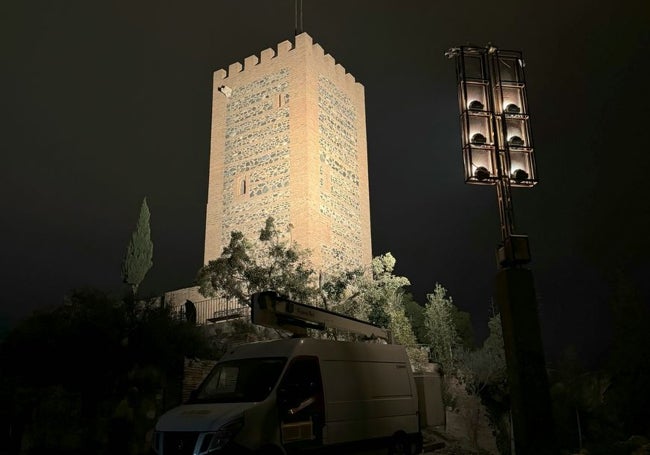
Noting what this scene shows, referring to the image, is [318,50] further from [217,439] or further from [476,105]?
[217,439]

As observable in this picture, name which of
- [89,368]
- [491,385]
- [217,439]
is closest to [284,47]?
[491,385]

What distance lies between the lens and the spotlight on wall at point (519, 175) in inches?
325

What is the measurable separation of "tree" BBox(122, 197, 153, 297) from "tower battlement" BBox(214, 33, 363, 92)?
962 cm

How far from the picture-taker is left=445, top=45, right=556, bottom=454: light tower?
6277 millimetres

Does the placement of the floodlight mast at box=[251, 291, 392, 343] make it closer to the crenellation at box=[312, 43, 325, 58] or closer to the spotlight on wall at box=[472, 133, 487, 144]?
the spotlight on wall at box=[472, 133, 487, 144]

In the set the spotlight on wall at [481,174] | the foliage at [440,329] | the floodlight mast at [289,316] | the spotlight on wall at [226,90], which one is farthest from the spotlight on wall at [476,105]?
the spotlight on wall at [226,90]

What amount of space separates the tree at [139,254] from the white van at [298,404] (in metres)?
23.7

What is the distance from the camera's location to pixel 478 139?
8.37 metres

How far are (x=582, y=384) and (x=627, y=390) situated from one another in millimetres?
7131

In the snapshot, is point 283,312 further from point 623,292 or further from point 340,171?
point 623,292

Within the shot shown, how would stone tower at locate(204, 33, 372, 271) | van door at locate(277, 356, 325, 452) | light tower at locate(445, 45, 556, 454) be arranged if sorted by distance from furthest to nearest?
stone tower at locate(204, 33, 372, 271) → van door at locate(277, 356, 325, 452) → light tower at locate(445, 45, 556, 454)

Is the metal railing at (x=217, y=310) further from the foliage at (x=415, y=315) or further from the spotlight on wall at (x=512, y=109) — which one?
the spotlight on wall at (x=512, y=109)

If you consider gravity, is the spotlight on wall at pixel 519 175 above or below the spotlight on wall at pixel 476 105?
below

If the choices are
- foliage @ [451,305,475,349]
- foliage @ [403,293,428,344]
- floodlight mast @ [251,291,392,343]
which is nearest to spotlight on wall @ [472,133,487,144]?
floodlight mast @ [251,291,392,343]
